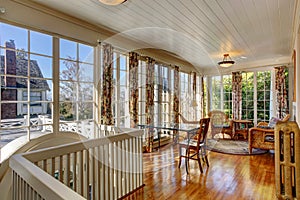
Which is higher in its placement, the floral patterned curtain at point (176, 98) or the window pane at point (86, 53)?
the window pane at point (86, 53)

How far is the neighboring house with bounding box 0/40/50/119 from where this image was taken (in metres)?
2.58

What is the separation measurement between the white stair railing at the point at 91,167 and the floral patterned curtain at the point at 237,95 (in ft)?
18.2

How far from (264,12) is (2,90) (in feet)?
13.0

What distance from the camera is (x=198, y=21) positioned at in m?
3.43

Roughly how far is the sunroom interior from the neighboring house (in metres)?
0.01

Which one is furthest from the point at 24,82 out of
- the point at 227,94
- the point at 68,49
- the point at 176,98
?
the point at 227,94

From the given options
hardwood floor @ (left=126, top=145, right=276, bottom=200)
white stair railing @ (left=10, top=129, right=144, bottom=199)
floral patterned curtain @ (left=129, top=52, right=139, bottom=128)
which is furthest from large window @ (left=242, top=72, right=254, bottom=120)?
white stair railing @ (left=10, top=129, right=144, bottom=199)

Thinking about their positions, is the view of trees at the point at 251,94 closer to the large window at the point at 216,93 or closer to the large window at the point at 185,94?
the large window at the point at 216,93

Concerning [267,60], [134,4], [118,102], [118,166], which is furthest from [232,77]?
[118,166]

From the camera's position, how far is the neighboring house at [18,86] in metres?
2.58

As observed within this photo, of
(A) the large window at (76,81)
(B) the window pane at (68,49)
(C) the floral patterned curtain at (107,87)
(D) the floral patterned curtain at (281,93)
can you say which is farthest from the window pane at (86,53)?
(D) the floral patterned curtain at (281,93)

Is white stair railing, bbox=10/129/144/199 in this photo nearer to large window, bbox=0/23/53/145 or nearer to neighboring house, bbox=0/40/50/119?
large window, bbox=0/23/53/145

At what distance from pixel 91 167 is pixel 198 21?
288 cm

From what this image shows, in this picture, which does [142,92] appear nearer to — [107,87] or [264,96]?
[107,87]
